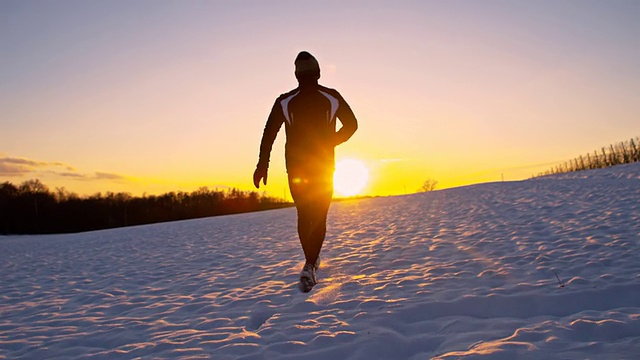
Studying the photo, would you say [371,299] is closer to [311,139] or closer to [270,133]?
[311,139]

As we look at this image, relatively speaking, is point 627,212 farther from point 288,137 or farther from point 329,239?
point 288,137

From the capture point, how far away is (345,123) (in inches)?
205

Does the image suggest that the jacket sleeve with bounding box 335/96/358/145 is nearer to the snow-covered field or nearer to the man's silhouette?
the man's silhouette

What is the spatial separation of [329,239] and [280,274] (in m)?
3.37

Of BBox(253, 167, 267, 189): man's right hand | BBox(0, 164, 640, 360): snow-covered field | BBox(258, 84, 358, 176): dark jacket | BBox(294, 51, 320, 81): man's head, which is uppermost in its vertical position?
BBox(294, 51, 320, 81): man's head

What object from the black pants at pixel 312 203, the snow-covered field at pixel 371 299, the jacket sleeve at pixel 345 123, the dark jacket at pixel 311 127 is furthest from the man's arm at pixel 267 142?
the snow-covered field at pixel 371 299

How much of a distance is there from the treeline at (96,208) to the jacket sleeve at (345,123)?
59978mm

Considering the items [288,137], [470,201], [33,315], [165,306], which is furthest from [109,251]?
[470,201]

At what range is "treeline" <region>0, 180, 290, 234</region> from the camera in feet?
193

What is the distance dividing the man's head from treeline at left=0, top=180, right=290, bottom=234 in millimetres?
60132

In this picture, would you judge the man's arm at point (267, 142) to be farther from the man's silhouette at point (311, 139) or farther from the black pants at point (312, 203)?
the black pants at point (312, 203)

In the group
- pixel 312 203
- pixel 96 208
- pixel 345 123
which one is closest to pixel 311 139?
pixel 345 123

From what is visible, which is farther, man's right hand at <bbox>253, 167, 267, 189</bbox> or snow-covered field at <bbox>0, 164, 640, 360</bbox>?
man's right hand at <bbox>253, 167, 267, 189</bbox>

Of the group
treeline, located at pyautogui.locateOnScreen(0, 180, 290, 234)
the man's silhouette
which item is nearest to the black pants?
the man's silhouette
